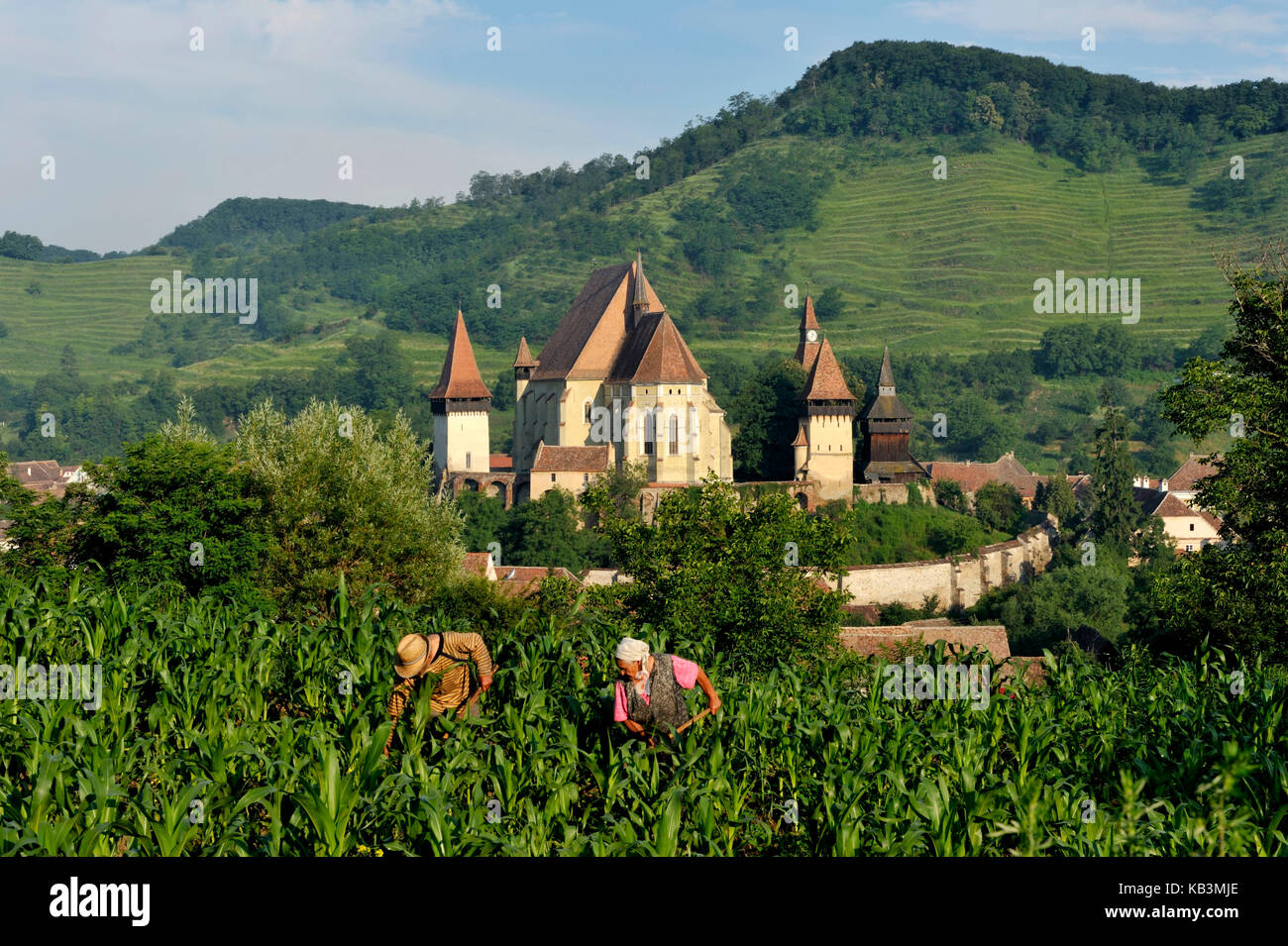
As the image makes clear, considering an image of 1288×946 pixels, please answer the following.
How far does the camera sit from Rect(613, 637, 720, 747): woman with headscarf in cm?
895

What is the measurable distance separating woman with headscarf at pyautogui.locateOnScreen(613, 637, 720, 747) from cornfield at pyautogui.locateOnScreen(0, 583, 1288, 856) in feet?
0.67

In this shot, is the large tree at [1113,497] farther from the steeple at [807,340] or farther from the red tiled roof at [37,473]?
the red tiled roof at [37,473]

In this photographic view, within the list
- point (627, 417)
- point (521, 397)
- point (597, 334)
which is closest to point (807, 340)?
point (597, 334)

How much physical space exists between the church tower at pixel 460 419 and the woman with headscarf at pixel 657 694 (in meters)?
70.4

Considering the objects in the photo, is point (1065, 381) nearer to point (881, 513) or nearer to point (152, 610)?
point (881, 513)

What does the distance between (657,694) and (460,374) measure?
72.2 metres

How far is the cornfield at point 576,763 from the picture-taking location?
24.5 ft

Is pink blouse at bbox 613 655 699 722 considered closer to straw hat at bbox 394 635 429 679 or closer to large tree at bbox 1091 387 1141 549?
straw hat at bbox 394 635 429 679

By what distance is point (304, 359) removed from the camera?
599ft

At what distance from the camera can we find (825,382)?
232 ft

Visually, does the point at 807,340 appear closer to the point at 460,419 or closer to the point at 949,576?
the point at 460,419

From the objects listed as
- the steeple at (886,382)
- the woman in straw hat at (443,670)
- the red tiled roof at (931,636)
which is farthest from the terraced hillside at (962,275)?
the woman in straw hat at (443,670)

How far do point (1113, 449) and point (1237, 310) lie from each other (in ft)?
165

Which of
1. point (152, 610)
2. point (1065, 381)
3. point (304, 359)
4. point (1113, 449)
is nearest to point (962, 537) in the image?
point (1113, 449)
